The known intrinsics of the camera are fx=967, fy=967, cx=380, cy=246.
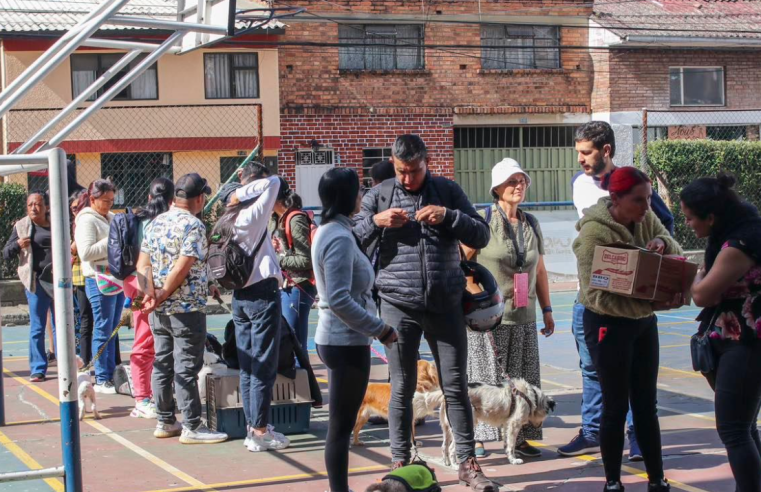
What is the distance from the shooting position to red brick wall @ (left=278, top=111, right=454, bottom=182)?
25.5 metres

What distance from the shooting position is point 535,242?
23.5 feet

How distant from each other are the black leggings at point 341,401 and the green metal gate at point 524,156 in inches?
850

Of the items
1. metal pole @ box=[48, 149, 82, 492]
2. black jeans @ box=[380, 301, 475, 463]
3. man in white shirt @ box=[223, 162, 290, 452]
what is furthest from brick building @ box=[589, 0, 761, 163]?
metal pole @ box=[48, 149, 82, 492]

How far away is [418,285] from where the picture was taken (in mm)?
5824

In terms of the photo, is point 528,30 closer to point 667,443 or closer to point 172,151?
point 172,151

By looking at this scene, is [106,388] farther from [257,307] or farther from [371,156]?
[371,156]

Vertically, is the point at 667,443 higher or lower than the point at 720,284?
lower

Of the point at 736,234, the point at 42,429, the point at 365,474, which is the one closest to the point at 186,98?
the point at 42,429

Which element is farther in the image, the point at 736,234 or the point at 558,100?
the point at 558,100

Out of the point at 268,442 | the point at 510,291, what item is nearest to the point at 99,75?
the point at 268,442

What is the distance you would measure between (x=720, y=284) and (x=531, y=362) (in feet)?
7.73

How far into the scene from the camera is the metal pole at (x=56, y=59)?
5816mm

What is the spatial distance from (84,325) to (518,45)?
66.1 feet

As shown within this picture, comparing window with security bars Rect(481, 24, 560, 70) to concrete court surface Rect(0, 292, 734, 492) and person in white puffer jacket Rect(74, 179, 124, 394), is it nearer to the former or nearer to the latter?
concrete court surface Rect(0, 292, 734, 492)
